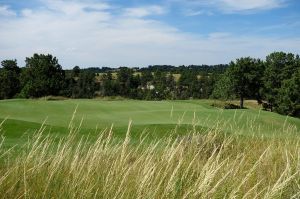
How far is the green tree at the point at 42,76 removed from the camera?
73.2 meters

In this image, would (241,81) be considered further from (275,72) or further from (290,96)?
(290,96)

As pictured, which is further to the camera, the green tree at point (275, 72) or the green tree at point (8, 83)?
the green tree at point (8, 83)

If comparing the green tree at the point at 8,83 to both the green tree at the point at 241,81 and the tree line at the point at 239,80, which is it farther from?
the green tree at the point at 241,81

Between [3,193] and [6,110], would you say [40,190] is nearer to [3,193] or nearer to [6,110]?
[3,193]

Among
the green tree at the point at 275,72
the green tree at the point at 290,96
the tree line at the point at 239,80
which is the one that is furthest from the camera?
the green tree at the point at 275,72

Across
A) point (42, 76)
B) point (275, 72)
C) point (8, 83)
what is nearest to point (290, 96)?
point (275, 72)

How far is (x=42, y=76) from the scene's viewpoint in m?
74.4

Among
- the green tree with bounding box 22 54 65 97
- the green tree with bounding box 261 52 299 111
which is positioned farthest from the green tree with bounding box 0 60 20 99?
the green tree with bounding box 261 52 299 111

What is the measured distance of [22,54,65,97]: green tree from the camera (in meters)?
73.2

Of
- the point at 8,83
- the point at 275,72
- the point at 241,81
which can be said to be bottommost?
the point at 8,83

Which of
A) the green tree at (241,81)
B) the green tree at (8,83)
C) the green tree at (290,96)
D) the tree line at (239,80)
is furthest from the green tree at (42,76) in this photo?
the green tree at (290,96)

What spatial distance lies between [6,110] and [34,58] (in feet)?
180

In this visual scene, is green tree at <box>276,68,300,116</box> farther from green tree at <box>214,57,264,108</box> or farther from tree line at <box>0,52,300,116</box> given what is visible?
green tree at <box>214,57,264,108</box>

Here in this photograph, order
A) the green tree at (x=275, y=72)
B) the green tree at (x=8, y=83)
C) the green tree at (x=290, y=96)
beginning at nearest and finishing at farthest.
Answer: the green tree at (x=290, y=96)
the green tree at (x=275, y=72)
the green tree at (x=8, y=83)
